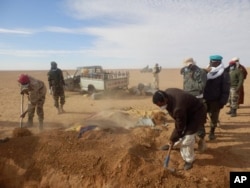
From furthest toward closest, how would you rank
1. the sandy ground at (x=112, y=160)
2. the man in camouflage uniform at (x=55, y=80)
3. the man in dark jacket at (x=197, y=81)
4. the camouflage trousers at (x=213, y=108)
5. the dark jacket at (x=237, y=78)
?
1. the man in camouflage uniform at (x=55, y=80)
2. the dark jacket at (x=237, y=78)
3. the camouflage trousers at (x=213, y=108)
4. the man in dark jacket at (x=197, y=81)
5. the sandy ground at (x=112, y=160)

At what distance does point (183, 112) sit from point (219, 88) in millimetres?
1858

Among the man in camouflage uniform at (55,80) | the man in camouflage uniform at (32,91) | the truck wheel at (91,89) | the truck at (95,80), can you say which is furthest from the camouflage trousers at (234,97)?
the truck wheel at (91,89)

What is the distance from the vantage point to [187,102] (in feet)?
13.9

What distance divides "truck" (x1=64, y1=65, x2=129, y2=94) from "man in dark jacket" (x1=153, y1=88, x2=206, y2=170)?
9.62m

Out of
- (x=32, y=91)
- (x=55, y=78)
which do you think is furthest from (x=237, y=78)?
(x=55, y=78)

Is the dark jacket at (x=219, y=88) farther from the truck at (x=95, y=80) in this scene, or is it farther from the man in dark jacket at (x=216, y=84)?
the truck at (x=95, y=80)

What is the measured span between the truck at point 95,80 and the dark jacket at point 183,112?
381 inches

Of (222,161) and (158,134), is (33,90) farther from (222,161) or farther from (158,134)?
(222,161)

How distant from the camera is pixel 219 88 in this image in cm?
561

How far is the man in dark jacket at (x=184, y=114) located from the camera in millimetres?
4096

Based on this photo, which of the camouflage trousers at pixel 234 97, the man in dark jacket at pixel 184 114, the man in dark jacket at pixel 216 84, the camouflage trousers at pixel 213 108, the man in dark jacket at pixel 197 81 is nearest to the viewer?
the man in dark jacket at pixel 184 114

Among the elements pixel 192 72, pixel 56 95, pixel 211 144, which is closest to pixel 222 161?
Answer: pixel 211 144

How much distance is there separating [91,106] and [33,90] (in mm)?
5108

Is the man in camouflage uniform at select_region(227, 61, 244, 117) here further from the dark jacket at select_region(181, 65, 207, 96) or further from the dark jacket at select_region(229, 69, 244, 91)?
the dark jacket at select_region(181, 65, 207, 96)
